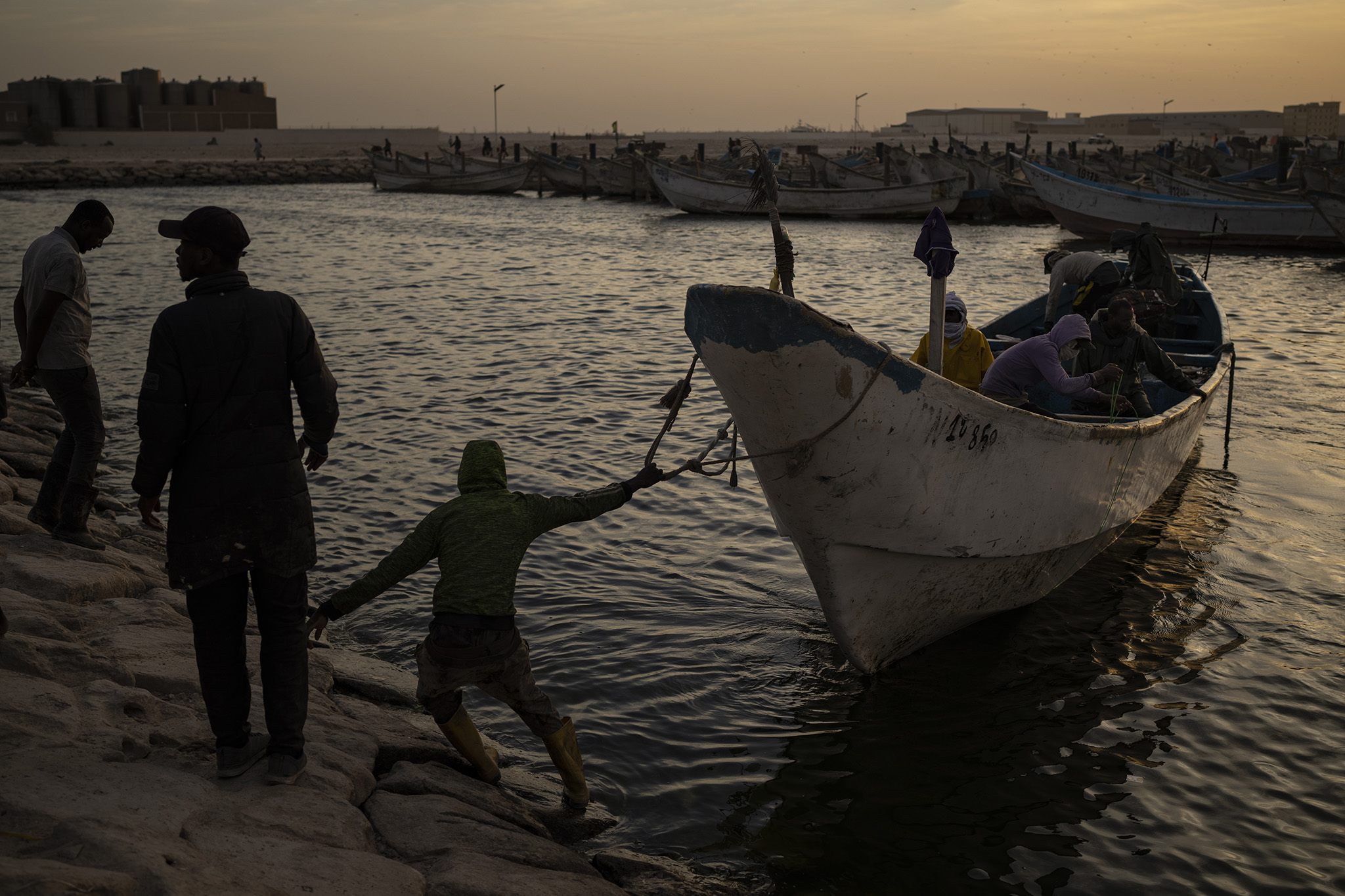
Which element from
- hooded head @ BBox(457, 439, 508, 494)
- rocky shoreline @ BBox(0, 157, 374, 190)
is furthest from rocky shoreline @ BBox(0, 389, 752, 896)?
rocky shoreline @ BBox(0, 157, 374, 190)

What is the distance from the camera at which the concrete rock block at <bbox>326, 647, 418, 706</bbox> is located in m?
4.87

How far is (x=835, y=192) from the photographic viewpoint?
3616 centimetres

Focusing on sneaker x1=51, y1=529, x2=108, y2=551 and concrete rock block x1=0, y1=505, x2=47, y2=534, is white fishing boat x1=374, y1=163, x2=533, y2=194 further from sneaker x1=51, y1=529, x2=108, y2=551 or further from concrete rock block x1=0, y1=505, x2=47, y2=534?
sneaker x1=51, y1=529, x2=108, y2=551

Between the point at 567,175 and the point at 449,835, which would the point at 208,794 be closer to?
the point at 449,835

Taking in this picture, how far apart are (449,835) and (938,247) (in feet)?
11.2

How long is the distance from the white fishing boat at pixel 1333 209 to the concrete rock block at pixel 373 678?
27129mm

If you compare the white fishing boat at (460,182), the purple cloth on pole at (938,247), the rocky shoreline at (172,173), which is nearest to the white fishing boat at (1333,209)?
the purple cloth on pole at (938,247)

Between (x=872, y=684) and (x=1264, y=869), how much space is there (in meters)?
1.93

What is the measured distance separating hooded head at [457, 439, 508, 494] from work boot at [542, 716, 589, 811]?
1.02 meters

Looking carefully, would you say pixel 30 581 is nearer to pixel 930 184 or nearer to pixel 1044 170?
pixel 1044 170

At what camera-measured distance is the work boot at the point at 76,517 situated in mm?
5348

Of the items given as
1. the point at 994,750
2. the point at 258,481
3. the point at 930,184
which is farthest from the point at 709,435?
the point at 930,184

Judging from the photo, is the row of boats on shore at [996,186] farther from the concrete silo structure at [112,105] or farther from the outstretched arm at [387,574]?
the concrete silo structure at [112,105]

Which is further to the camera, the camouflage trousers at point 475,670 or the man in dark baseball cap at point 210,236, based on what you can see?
the camouflage trousers at point 475,670
